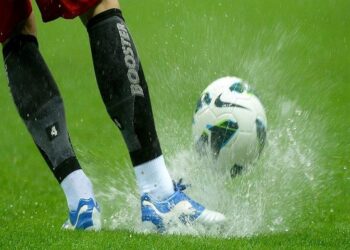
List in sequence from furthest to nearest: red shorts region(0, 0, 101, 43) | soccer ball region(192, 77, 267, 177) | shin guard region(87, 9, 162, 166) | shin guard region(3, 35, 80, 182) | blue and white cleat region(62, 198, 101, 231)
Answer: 1. soccer ball region(192, 77, 267, 177)
2. shin guard region(3, 35, 80, 182)
3. blue and white cleat region(62, 198, 101, 231)
4. shin guard region(87, 9, 162, 166)
5. red shorts region(0, 0, 101, 43)

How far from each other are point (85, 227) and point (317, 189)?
2.03m

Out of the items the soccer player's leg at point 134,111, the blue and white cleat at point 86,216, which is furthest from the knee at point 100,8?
the blue and white cleat at point 86,216

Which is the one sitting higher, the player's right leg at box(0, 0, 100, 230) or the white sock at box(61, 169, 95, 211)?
the player's right leg at box(0, 0, 100, 230)

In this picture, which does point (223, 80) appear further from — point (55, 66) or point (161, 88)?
point (55, 66)

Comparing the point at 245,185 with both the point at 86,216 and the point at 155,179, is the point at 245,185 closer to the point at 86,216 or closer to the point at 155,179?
the point at 155,179

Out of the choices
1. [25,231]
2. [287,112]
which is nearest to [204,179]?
[25,231]

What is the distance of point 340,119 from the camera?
7.79 m

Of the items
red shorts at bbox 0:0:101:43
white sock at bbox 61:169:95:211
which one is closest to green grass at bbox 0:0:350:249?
white sock at bbox 61:169:95:211

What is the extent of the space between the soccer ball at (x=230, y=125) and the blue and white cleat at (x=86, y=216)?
60 cm

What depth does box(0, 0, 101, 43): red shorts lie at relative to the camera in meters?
3.25

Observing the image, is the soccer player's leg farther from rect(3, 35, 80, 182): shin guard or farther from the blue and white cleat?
rect(3, 35, 80, 182): shin guard

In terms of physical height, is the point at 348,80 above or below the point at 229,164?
below

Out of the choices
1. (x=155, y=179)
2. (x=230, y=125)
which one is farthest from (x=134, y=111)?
(x=230, y=125)

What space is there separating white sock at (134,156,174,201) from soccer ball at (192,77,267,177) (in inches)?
17.4
